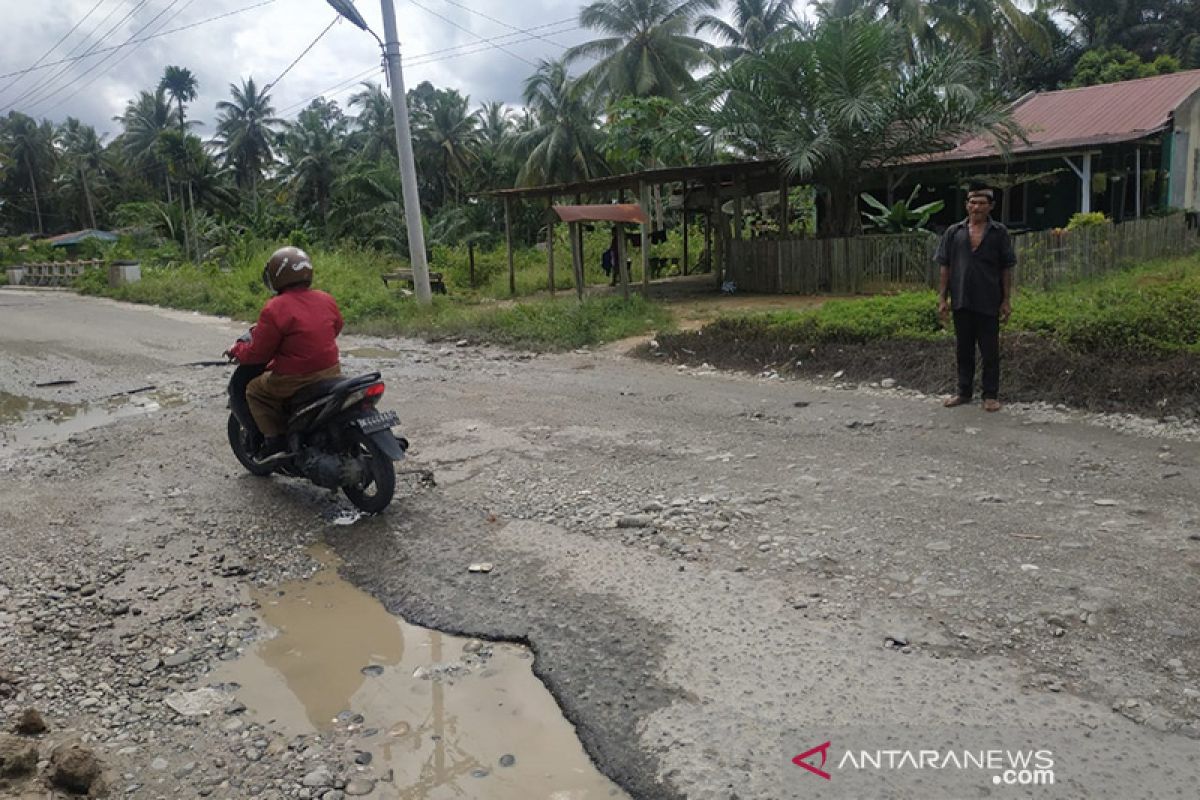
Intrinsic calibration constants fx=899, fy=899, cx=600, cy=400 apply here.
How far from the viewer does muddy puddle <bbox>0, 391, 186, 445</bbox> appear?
797 cm

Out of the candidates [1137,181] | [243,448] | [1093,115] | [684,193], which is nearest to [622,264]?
[684,193]

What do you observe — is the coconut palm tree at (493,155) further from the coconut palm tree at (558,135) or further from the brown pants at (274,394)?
the brown pants at (274,394)

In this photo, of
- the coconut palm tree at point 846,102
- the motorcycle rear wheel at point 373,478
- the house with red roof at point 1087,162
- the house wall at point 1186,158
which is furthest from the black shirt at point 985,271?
the house wall at point 1186,158

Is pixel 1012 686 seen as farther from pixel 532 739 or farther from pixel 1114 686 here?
pixel 532 739

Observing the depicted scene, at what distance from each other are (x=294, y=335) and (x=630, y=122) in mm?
19978

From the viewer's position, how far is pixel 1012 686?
2.95 metres

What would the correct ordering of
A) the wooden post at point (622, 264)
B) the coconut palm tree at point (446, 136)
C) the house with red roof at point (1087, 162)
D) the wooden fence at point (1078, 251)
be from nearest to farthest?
the wooden fence at point (1078, 251), the wooden post at point (622, 264), the house with red roof at point (1087, 162), the coconut palm tree at point (446, 136)

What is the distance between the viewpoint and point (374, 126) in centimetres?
5122

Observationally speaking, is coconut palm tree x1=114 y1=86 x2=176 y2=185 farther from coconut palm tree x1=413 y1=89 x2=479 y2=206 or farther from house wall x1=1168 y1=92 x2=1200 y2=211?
house wall x1=1168 y1=92 x2=1200 y2=211

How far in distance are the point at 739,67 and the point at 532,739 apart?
48.3ft

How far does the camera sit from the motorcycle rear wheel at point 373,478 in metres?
4.99

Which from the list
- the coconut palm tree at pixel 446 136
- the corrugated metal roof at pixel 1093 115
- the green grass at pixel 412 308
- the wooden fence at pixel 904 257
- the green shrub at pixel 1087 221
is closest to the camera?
the green grass at pixel 412 308

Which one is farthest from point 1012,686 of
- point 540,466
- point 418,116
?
point 418,116

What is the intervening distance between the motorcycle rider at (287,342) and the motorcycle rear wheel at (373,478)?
1.70 ft
